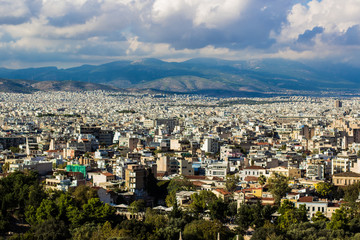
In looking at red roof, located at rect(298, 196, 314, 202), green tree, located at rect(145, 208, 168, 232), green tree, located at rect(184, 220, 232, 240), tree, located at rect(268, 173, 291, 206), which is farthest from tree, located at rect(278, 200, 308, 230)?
green tree, located at rect(145, 208, 168, 232)

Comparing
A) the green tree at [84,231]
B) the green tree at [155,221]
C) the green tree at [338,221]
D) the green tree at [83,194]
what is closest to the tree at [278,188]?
the green tree at [338,221]

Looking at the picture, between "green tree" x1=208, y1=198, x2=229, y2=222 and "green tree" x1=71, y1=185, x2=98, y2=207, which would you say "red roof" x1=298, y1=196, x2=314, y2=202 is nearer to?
"green tree" x1=208, y1=198, x2=229, y2=222

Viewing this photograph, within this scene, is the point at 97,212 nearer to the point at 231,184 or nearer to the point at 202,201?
the point at 202,201

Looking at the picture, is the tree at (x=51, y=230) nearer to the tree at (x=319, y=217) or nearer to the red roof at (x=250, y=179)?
the tree at (x=319, y=217)

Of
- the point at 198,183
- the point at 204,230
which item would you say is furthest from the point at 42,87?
the point at 204,230

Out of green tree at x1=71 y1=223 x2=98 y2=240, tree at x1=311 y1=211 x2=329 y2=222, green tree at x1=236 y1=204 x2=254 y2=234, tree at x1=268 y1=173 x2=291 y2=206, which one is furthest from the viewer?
tree at x1=268 y1=173 x2=291 y2=206

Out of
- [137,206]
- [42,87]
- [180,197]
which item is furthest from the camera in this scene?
[42,87]

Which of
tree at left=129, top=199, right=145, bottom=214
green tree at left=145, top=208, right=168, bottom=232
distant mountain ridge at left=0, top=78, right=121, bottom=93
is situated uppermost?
distant mountain ridge at left=0, top=78, right=121, bottom=93

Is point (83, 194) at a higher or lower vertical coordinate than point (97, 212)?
higher

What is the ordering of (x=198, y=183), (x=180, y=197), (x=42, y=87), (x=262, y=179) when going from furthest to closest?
(x=42, y=87) → (x=262, y=179) → (x=198, y=183) → (x=180, y=197)

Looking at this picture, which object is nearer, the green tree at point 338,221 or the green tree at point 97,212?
the green tree at point 338,221

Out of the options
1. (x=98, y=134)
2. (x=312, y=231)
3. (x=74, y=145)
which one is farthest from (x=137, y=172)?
(x=98, y=134)

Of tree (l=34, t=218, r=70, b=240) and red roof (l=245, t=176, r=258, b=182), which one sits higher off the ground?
red roof (l=245, t=176, r=258, b=182)
